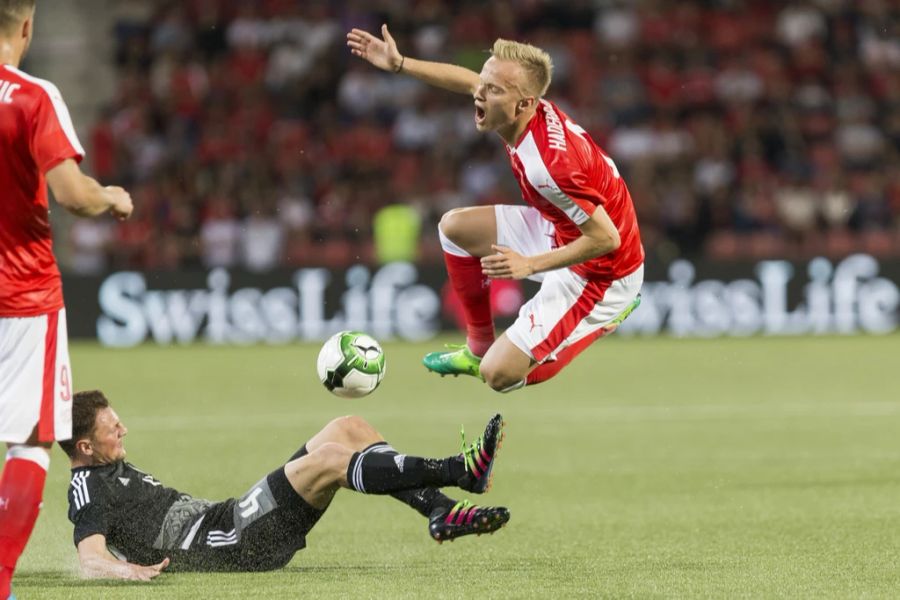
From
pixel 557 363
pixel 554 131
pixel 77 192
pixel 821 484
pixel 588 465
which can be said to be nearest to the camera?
pixel 77 192

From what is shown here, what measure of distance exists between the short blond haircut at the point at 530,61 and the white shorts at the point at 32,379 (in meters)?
2.58

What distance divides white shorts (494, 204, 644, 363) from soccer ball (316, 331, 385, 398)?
2.37 ft

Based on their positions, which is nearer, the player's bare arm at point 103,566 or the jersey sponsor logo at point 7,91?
the jersey sponsor logo at point 7,91

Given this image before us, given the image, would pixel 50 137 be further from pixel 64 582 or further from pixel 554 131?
pixel 554 131

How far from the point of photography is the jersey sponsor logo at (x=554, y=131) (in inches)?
267

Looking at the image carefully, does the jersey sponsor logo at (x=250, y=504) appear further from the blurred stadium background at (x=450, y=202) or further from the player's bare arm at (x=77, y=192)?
the blurred stadium background at (x=450, y=202)

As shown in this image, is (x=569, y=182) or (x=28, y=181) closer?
(x=28, y=181)

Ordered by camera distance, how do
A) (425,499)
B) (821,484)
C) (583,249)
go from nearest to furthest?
1. (425,499)
2. (583,249)
3. (821,484)

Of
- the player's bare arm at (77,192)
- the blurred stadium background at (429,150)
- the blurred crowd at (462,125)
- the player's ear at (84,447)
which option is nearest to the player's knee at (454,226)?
the player's ear at (84,447)

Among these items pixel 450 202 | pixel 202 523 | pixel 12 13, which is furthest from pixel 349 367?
pixel 450 202

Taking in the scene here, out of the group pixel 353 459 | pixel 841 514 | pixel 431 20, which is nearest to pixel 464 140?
pixel 431 20

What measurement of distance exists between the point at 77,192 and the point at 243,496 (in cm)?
166

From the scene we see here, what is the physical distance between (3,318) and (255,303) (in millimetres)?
13022

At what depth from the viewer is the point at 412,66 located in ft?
23.9
